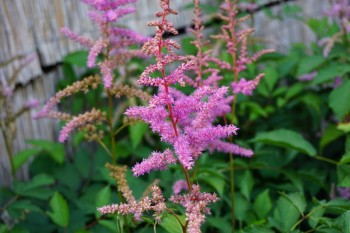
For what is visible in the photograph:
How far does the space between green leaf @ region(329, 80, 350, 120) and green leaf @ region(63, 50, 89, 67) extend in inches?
51.7

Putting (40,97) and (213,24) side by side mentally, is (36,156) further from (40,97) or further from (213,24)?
(213,24)

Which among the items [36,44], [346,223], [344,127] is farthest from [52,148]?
[346,223]

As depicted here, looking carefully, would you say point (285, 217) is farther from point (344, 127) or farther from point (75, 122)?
point (75, 122)

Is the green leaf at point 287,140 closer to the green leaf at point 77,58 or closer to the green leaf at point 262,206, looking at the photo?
the green leaf at point 262,206

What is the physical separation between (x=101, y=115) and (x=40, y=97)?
1386 mm

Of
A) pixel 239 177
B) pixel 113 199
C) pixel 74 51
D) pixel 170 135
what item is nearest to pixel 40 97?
pixel 74 51

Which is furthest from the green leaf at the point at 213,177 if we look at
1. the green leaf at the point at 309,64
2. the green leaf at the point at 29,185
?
the green leaf at the point at 309,64

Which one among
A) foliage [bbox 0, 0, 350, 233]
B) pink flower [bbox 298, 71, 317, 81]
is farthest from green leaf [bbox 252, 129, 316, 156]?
pink flower [bbox 298, 71, 317, 81]

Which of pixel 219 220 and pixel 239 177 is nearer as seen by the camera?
pixel 219 220

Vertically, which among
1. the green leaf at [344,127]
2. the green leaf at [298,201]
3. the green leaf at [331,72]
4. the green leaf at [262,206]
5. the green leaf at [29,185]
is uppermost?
the green leaf at [331,72]

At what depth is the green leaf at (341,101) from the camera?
Result: 9.86 ft

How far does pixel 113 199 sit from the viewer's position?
9.37 feet

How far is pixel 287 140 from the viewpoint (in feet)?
8.84

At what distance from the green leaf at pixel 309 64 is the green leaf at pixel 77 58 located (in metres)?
1.15
